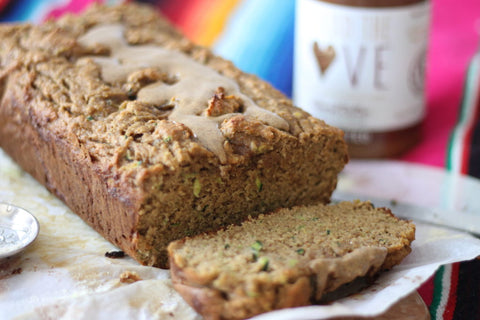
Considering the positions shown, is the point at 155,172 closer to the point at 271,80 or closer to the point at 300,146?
the point at 300,146

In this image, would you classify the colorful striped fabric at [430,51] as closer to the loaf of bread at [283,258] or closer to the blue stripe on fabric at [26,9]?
the blue stripe on fabric at [26,9]

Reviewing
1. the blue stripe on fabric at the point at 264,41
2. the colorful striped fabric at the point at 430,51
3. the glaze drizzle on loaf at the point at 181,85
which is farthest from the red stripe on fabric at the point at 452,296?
the blue stripe on fabric at the point at 264,41

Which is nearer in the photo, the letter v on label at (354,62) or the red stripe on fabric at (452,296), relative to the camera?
the red stripe on fabric at (452,296)

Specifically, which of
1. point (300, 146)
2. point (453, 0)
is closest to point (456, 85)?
point (453, 0)

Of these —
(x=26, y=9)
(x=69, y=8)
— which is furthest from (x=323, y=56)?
(x=26, y=9)

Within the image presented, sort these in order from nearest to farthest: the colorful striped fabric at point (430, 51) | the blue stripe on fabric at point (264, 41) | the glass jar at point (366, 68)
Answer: the glass jar at point (366, 68) → the colorful striped fabric at point (430, 51) → the blue stripe on fabric at point (264, 41)

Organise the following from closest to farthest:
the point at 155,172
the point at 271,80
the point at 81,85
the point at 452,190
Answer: the point at 155,172
the point at 81,85
the point at 452,190
the point at 271,80

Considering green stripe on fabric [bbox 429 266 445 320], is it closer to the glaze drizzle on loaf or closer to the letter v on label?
the glaze drizzle on loaf
